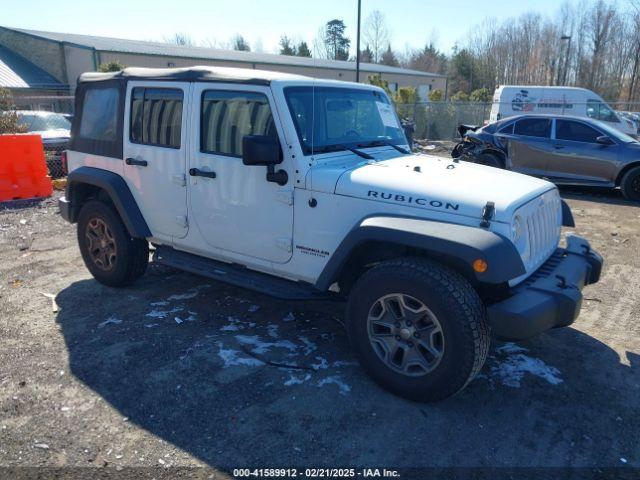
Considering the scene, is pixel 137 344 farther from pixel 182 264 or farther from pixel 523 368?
pixel 523 368

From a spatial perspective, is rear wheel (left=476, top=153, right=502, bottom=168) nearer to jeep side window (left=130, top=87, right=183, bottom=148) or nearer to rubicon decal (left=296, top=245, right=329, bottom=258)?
jeep side window (left=130, top=87, right=183, bottom=148)

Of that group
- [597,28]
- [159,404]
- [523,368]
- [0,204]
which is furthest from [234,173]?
[597,28]

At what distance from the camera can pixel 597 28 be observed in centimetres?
5119

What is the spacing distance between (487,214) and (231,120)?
2115mm

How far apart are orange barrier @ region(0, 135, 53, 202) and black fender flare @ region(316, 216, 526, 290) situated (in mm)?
8211

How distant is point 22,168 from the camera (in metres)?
9.45

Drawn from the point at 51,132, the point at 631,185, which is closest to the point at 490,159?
the point at 631,185

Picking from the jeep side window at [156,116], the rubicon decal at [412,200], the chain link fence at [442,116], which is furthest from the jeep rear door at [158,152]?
the chain link fence at [442,116]

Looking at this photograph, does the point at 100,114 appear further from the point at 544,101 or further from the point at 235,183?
the point at 544,101

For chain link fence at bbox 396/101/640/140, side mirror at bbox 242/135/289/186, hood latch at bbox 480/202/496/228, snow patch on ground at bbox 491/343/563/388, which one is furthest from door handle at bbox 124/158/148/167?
chain link fence at bbox 396/101/640/140

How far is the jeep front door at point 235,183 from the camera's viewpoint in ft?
12.5

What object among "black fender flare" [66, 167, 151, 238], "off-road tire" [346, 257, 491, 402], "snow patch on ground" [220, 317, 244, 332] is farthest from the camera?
"black fender flare" [66, 167, 151, 238]

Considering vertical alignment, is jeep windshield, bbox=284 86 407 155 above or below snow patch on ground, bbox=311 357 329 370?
above

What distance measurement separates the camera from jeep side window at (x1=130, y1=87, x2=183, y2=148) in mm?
4367
